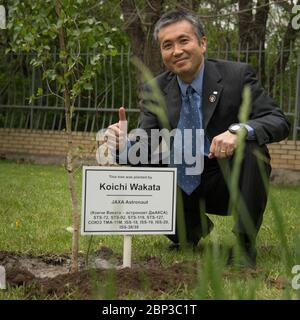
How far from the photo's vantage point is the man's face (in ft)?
9.23

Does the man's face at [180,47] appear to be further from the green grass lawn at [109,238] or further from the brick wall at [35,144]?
the brick wall at [35,144]

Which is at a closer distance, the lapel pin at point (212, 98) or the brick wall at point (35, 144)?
the lapel pin at point (212, 98)

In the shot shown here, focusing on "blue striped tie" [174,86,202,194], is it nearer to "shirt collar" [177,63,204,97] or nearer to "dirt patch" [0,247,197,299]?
"shirt collar" [177,63,204,97]

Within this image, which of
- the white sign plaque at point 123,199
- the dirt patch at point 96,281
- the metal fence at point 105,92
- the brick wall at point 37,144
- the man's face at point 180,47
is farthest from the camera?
the brick wall at point 37,144

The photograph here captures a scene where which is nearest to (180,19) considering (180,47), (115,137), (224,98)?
(180,47)

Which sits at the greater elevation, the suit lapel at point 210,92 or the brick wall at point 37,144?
the suit lapel at point 210,92

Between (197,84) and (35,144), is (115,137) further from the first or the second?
(35,144)

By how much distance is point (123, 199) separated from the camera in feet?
7.50

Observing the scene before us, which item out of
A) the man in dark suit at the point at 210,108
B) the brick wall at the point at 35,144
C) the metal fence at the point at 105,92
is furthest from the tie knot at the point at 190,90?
the brick wall at the point at 35,144

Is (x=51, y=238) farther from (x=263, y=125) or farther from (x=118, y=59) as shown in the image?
(x=118, y=59)

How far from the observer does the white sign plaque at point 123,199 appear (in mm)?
2277

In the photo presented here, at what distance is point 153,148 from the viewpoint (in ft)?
9.70

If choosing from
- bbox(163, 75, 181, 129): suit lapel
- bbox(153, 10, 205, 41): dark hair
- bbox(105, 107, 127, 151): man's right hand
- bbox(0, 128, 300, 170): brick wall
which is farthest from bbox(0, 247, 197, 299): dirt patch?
bbox(0, 128, 300, 170): brick wall

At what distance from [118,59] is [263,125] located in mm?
7488
